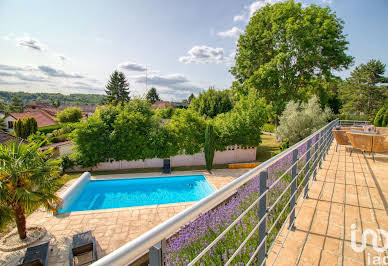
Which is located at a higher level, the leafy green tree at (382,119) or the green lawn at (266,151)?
the leafy green tree at (382,119)

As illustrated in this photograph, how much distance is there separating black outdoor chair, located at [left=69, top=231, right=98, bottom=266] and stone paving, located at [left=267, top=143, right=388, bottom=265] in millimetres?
4558

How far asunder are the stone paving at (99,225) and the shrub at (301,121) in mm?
11601

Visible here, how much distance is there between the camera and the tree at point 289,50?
16.7 meters

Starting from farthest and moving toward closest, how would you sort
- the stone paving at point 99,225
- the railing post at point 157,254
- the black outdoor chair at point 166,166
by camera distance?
1. the black outdoor chair at point 166,166
2. the stone paving at point 99,225
3. the railing post at point 157,254

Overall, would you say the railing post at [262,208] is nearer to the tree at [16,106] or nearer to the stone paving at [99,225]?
the stone paving at [99,225]

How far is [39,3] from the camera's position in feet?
27.5

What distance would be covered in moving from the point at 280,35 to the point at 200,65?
24.3ft

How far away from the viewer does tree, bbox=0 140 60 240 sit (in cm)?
518

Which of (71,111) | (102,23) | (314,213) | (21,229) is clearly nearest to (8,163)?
(21,229)

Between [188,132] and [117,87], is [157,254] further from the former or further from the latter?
[117,87]

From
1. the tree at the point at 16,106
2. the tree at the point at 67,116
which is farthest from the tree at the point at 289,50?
the tree at the point at 16,106

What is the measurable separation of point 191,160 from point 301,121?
893 cm

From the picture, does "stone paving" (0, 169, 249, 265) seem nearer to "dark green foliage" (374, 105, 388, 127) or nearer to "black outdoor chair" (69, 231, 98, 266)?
"black outdoor chair" (69, 231, 98, 266)

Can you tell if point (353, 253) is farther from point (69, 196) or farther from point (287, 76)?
point (287, 76)
